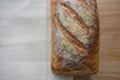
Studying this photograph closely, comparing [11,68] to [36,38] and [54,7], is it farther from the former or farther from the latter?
[54,7]

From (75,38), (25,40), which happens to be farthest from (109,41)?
(25,40)

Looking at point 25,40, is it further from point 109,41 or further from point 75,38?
point 109,41

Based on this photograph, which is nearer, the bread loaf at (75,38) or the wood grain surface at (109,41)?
the bread loaf at (75,38)

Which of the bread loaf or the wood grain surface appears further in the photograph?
the wood grain surface
